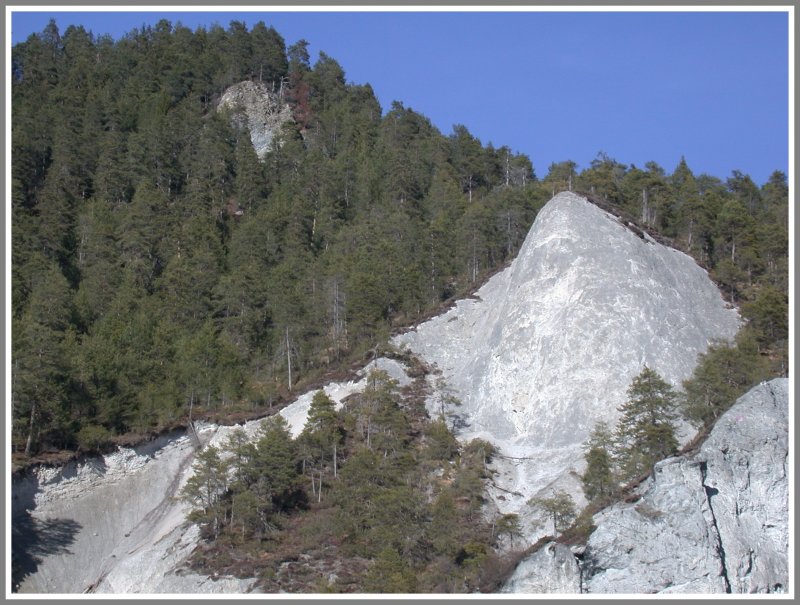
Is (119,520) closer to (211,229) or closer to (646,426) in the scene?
(646,426)

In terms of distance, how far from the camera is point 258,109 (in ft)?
368

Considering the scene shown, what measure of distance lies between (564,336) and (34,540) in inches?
1201

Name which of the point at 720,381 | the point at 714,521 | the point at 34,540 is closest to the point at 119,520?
the point at 34,540

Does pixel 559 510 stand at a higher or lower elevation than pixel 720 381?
lower

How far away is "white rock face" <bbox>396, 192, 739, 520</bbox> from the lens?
5528 cm

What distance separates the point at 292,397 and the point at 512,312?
14.3 meters

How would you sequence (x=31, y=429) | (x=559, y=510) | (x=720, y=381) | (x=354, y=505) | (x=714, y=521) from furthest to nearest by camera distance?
(x=31, y=429), (x=720, y=381), (x=354, y=505), (x=559, y=510), (x=714, y=521)

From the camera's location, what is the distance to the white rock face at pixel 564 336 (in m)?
55.3

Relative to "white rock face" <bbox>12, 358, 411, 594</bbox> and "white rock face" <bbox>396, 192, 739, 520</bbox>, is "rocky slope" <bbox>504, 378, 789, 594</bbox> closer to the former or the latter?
"white rock face" <bbox>396, 192, 739, 520</bbox>

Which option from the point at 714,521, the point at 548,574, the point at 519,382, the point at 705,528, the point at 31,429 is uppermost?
the point at 519,382

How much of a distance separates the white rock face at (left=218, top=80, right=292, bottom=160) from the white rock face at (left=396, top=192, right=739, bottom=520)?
45.8 meters

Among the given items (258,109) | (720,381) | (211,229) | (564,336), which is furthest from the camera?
(258,109)

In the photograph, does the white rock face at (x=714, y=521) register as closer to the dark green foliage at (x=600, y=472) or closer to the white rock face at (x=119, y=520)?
the dark green foliage at (x=600, y=472)

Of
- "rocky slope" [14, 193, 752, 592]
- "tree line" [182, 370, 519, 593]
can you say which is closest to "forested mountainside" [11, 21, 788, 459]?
"rocky slope" [14, 193, 752, 592]
